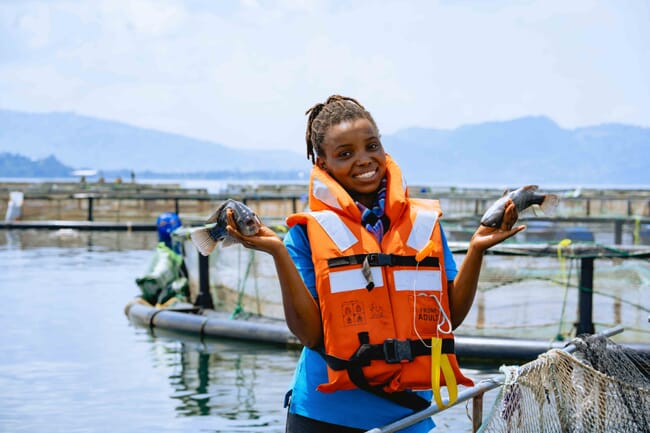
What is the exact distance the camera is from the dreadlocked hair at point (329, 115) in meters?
3.25

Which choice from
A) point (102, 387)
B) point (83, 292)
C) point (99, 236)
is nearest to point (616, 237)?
point (83, 292)

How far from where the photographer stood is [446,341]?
10.2 ft

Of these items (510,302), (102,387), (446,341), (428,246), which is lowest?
(102,387)

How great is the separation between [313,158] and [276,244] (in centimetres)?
54

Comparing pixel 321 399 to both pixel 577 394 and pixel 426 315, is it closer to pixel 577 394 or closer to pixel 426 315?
pixel 426 315

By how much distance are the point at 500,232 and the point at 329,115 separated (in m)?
0.67

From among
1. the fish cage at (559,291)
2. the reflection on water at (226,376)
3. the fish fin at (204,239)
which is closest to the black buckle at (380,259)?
the fish fin at (204,239)

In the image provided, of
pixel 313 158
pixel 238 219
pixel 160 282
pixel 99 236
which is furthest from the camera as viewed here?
pixel 99 236

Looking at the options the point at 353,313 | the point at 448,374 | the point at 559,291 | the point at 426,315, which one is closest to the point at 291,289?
the point at 353,313

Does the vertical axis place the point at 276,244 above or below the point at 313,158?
below

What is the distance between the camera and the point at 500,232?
3148mm

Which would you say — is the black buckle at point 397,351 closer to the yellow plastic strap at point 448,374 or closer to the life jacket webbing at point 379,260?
the yellow plastic strap at point 448,374

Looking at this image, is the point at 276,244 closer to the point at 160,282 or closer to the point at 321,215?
the point at 321,215

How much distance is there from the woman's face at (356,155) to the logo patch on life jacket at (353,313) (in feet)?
1.32
